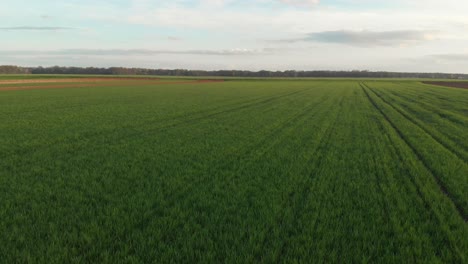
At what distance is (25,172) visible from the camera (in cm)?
839

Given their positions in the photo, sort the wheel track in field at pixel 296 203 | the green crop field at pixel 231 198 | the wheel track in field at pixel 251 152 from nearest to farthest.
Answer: the green crop field at pixel 231 198, the wheel track in field at pixel 296 203, the wheel track in field at pixel 251 152

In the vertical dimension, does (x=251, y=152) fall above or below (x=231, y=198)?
below

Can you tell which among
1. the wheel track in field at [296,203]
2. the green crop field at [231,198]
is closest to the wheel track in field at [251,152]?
the green crop field at [231,198]

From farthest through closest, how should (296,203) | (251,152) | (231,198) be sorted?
(251,152), (231,198), (296,203)

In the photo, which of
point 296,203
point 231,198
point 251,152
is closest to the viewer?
point 296,203

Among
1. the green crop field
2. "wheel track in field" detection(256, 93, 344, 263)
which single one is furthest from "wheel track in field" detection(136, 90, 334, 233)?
"wheel track in field" detection(256, 93, 344, 263)

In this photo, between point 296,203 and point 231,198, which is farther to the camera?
point 231,198

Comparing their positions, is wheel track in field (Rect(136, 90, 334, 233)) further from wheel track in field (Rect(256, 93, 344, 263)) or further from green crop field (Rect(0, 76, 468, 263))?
wheel track in field (Rect(256, 93, 344, 263))

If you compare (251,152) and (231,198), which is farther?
(251,152)

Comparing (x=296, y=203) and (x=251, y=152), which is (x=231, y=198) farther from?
(x=251, y=152)

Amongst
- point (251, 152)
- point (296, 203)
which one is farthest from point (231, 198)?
point (251, 152)

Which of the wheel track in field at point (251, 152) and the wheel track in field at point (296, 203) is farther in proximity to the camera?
the wheel track in field at point (251, 152)

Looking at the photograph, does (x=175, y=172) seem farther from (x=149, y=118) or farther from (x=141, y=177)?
(x=149, y=118)

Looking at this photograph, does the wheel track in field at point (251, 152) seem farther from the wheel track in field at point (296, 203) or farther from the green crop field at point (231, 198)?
the wheel track in field at point (296, 203)
